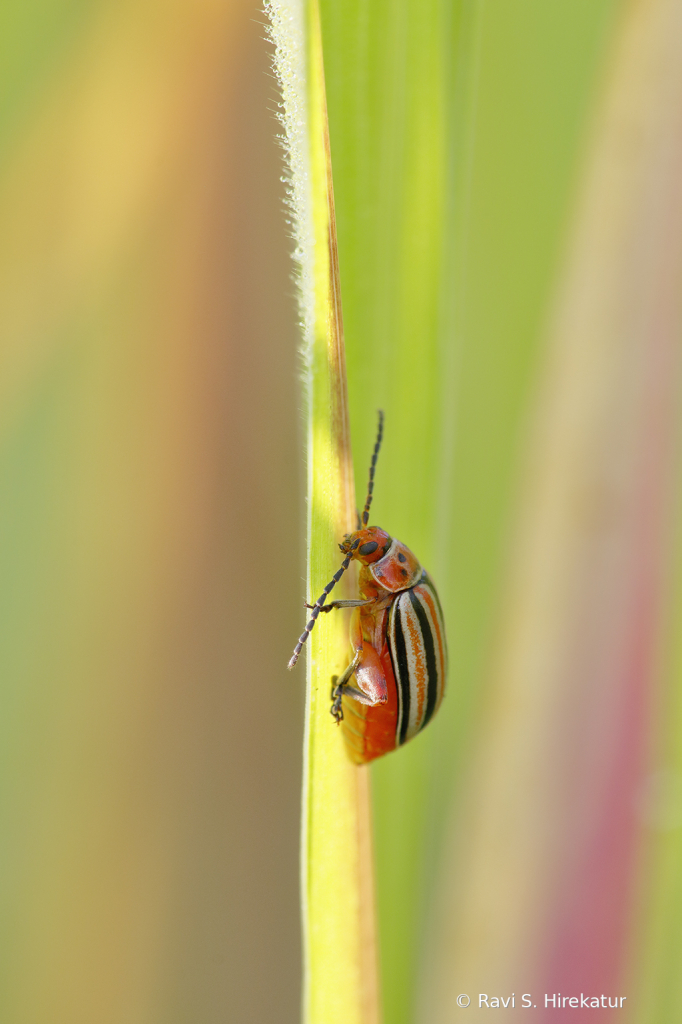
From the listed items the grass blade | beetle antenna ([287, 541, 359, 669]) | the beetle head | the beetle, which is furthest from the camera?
the beetle head

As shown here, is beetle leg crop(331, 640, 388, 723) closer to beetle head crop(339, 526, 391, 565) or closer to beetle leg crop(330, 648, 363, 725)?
beetle leg crop(330, 648, 363, 725)

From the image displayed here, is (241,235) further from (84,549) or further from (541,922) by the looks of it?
(541,922)

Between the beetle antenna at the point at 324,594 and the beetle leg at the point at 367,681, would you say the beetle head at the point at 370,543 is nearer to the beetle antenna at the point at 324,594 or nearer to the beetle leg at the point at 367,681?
the beetle antenna at the point at 324,594

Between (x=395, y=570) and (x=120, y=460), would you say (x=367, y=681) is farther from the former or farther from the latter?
(x=120, y=460)

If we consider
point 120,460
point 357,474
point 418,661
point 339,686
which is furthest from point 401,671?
point 120,460

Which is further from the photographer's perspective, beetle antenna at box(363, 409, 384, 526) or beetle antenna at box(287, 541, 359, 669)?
beetle antenna at box(363, 409, 384, 526)

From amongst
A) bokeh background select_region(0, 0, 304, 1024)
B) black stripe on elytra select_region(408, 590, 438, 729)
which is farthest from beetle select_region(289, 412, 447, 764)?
bokeh background select_region(0, 0, 304, 1024)
